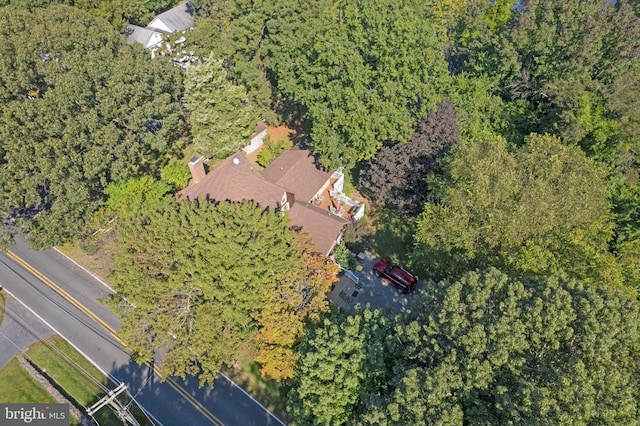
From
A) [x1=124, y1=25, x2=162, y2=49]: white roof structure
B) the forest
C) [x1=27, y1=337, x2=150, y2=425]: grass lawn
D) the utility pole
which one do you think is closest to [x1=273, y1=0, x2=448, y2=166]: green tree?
the forest

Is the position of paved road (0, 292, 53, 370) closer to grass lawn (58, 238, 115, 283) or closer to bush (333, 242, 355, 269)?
grass lawn (58, 238, 115, 283)

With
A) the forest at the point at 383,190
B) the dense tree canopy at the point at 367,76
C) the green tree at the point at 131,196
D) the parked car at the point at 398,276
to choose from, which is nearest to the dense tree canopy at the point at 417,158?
the forest at the point at 383,190

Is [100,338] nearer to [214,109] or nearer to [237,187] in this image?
[237,187]

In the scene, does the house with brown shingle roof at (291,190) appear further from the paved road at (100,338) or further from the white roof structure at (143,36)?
the white roof structure at (143,36)

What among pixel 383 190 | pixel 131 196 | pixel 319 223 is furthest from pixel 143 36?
pixel 383 190

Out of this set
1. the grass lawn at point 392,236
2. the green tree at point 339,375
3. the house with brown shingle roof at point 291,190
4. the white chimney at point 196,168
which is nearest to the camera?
the green tree at point 339,375

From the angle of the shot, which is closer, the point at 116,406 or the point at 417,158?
the point at 116,406

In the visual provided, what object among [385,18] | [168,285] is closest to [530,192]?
[385,18]
